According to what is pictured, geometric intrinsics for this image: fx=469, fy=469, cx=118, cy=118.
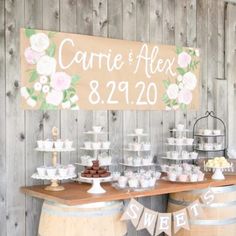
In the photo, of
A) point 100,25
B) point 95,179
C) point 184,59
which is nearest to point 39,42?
point 100,25

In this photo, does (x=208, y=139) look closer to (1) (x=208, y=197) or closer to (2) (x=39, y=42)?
(1) (x=208, y=197)

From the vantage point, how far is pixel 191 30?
423 cm

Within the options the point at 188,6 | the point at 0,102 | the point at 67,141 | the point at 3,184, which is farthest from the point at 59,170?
the point at 188,6

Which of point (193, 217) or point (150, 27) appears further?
point (150, 27)

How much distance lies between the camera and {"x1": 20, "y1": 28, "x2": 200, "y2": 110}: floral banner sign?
3.31 metres

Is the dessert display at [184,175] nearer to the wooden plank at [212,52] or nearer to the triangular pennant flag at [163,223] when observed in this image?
the triangular pennant flag at [163,223]

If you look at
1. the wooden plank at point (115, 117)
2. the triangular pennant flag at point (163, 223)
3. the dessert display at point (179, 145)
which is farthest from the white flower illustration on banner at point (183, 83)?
the triangular pennant flag at point (163, 223)

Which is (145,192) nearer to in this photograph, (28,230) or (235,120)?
(28,230)

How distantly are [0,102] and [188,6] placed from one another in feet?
6.50

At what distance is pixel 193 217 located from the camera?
3346mm

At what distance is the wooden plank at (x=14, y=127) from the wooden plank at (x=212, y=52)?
1879mm

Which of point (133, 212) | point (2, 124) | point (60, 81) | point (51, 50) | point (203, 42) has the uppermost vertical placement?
point (203, 42)

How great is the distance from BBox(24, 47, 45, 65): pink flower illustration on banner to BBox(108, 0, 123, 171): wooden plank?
0.66 m

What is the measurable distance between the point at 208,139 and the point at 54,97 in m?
1.65
